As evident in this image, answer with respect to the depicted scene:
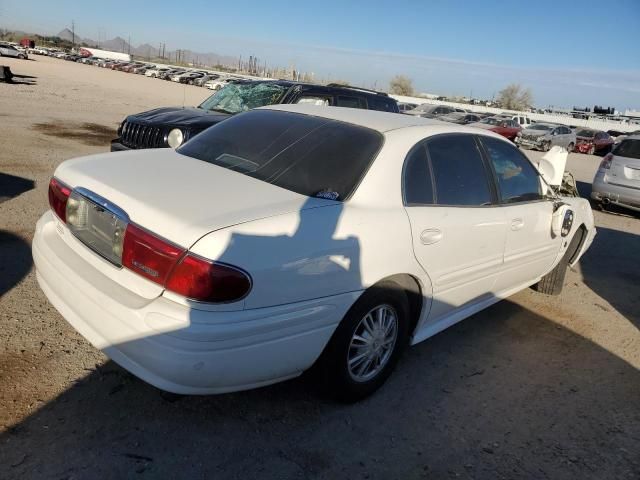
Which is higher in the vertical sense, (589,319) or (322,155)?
(322,155)

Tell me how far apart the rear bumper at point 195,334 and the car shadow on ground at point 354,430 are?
1.24ft

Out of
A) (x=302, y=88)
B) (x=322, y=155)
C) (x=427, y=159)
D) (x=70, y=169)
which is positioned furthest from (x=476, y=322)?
(x=302, y=88)

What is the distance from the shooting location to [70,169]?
9.77 ft

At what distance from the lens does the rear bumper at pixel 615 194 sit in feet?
32.0

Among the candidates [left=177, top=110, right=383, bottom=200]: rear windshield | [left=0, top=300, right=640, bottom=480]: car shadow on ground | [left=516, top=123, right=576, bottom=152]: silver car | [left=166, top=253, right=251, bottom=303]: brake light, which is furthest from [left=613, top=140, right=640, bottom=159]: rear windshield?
[left=516, top=123, right=576, bottom=152]: silver car

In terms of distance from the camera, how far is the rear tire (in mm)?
5137

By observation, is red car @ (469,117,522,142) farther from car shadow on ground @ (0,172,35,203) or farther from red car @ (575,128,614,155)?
car shadow on ground @ (0,172,35,203)

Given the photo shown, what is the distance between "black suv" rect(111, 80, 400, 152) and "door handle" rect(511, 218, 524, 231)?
3705 mm

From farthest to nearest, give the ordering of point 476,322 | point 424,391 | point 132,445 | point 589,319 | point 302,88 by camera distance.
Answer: point 302,88 < point 589,319 < point 476,322 < point 424,391 < point 132,445

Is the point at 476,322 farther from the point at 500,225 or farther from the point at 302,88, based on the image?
the point at 302,88

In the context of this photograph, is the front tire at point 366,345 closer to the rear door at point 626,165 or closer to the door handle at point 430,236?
the door handle at point 430,236

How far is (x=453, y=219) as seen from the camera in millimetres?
3275

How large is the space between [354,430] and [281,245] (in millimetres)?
1173

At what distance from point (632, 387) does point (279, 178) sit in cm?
290
